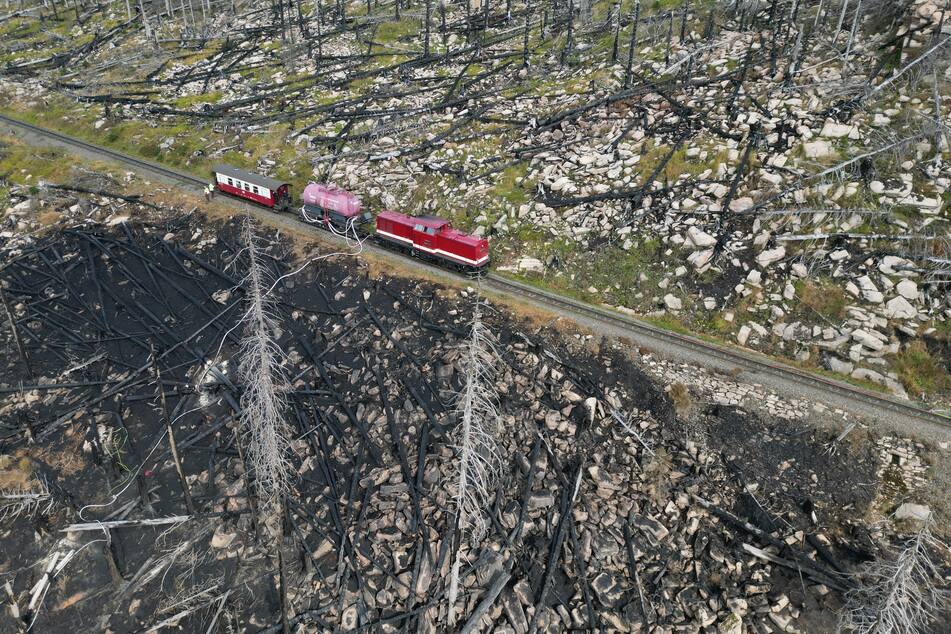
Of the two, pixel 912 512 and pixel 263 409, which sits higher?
pixel 263 409

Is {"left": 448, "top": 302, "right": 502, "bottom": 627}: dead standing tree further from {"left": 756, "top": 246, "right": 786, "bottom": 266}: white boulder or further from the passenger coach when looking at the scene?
the passenger coach

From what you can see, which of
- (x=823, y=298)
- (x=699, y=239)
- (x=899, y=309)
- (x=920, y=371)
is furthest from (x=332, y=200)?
(x=920, y=371)

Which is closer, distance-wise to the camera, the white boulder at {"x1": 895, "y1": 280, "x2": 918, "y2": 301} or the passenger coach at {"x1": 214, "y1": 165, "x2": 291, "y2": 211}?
the white boulder at {"x1": 895, "y1": 280, "x2": 918, "y2": 301}

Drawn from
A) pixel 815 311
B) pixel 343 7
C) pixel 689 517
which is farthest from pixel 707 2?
A: pixel 689 517

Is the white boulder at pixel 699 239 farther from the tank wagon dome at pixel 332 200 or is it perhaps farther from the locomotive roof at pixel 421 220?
the tank wagon dome at pixel 332 200

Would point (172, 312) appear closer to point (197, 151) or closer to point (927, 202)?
point (197, 151)

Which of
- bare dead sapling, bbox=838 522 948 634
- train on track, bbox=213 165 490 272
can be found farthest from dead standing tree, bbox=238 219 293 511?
bare dead sapling, bbox=838 522 948 634

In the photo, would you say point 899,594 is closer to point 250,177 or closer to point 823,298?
point 823,298
